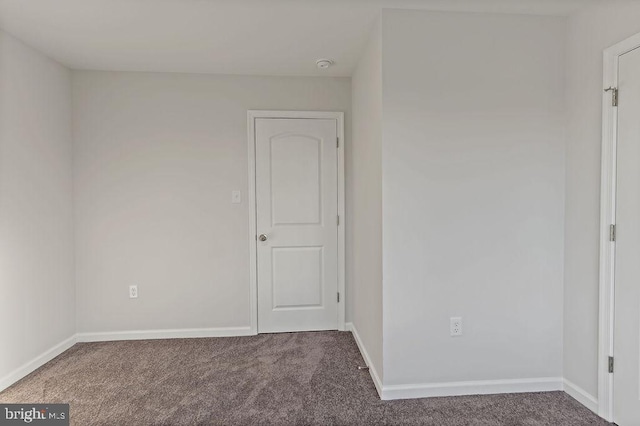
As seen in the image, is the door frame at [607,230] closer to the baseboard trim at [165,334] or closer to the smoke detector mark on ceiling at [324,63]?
the smoke detector mark on ceiling at [324,63]

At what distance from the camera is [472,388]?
217 cm

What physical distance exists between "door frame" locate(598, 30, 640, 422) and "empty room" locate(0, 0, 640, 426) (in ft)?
0.03

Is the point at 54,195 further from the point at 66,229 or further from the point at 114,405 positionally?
the point at 114,405

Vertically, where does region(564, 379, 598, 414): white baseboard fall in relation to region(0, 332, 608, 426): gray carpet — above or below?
above

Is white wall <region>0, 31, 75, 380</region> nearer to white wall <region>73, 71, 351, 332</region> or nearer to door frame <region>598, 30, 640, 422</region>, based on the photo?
white wall <region>73, 71, 351, 332</region>

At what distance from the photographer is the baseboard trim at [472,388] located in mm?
2132

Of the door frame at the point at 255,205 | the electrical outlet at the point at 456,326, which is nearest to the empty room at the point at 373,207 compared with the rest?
the electrical outlet at the point at 456,326

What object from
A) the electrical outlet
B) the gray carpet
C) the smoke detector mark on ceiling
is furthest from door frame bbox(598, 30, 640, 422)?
the smoke detector mark on ceiling

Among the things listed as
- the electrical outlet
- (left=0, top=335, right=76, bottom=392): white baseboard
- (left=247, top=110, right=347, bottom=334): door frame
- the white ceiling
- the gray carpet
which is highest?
the white ceiling

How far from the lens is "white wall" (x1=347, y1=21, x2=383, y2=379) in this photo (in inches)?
86.1

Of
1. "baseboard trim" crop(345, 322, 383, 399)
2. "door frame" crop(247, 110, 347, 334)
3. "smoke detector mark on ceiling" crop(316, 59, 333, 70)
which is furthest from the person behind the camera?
"door frame" crop(247, 110, 347, 334)

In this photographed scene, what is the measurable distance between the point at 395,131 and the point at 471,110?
1.59ft

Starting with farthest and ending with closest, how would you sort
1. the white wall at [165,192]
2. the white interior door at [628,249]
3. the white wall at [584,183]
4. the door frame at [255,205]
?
the door frame at [255,205]
the white wall at [165,192]
the white wall at [584,183]
the white interior door at [628,249]

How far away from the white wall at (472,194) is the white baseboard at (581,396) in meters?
0.16
